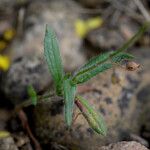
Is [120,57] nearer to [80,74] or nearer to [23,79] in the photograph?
[80,74]

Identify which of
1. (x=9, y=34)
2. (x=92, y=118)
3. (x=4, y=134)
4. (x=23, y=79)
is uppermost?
(x=9, y=34)

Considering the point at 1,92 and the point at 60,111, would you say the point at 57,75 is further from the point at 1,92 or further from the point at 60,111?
the point at 1,92

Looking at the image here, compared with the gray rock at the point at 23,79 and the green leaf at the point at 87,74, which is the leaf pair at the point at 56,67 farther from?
the gray rock at the point at 23,79

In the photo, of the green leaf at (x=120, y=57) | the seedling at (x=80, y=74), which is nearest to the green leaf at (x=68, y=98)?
the seedling at (x=80, y=74)

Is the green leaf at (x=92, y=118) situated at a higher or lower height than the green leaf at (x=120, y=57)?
lower

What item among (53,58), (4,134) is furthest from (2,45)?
(53,58)

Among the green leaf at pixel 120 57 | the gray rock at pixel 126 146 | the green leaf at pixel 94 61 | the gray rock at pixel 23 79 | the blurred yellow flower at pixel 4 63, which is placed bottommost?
the gray rock at pixel 126 146
